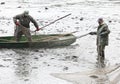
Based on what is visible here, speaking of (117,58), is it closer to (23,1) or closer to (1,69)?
(1,69)

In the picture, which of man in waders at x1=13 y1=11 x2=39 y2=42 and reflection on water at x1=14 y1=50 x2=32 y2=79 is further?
man in waders at x1=13 y1=11 x2=39 y2=42

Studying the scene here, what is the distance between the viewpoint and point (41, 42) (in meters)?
23.0

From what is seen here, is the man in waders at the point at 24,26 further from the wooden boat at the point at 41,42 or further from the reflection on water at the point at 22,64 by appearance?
the reflection on water at the point at 22,64

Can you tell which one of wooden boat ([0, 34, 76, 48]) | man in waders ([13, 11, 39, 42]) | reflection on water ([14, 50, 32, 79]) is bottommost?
reflection on water ([14, 50, 32, 79])

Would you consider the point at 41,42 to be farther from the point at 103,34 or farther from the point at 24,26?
the point at 103,34

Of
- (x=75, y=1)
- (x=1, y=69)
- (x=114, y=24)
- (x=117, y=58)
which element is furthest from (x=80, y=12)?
(x=1, y=69)

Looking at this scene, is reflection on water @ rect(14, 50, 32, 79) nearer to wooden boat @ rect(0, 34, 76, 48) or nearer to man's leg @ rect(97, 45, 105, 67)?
wooden boat @ rect(0, 34, 76, 48)

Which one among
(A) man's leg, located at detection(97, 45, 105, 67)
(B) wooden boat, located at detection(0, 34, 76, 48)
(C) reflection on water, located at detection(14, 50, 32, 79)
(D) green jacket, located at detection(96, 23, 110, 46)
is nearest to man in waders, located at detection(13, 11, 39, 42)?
(B) wooden boat, located at detection(0, 34, 76, 48)

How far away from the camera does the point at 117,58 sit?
2103 centimetres

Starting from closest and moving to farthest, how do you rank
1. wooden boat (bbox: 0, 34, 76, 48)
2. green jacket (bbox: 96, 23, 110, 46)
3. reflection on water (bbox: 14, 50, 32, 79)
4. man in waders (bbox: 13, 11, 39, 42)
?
1. reflection on water (bbox: 14, 50, 32, 79)
2. green jacket (bbox: 96, 23, 110, 46)
3. wooden boat (bbox: 0, 34, 76, 48)
4. man in waders (bbox: 13, 11, 39, 42)

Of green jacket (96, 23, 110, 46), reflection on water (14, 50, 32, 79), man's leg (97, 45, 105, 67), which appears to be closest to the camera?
reflection on water (14, 50, 32, 79)

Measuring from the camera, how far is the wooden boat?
22469 mm

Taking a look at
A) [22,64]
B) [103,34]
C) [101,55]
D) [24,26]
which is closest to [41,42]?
[24,26]

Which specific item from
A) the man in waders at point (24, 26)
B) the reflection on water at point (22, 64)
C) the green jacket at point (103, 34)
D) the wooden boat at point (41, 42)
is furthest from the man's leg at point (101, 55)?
the man in waders at point (24, 26)
